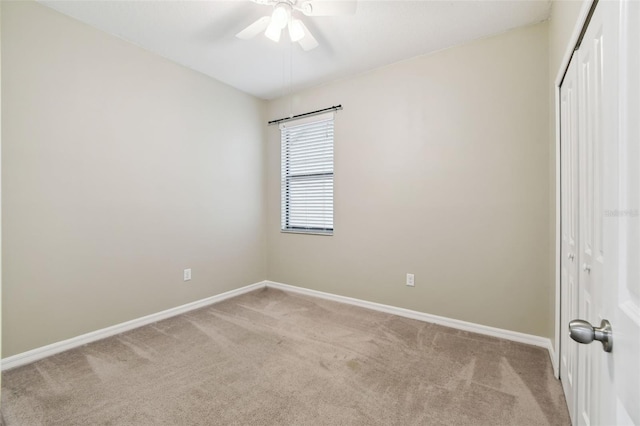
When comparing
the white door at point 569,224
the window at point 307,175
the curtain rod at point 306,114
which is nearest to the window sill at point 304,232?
the window at point 307,175

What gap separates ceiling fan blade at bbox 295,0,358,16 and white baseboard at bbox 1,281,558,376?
264 cm

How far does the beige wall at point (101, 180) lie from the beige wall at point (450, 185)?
138 cm

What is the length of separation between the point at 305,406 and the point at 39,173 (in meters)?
2.46

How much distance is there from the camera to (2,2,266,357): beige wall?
2.02m

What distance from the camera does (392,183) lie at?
9.72 ft

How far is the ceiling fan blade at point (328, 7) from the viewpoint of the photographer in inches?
70.5

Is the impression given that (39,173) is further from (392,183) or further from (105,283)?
(392,183)

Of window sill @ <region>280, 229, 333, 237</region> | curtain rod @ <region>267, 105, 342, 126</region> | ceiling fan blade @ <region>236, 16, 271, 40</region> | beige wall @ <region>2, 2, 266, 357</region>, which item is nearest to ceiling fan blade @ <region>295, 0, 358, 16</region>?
ceiling fan blade @ <region>236, 16, 271, 40</region>

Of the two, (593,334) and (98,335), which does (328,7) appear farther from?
(98,335)

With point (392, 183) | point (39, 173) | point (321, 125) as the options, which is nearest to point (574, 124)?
point (392, 183)

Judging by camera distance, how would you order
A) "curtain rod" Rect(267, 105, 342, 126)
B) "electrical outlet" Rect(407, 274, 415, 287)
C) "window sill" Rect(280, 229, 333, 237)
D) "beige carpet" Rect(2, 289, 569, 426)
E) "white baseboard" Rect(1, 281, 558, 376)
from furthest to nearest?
"window sill" Rect(280, 229, 333, 237)
"curtain rod" Rect(267, 105, 342, 126)
"electrical outlet" Rect(407, 274, 415, 287)
"white baseboard" Rect(1, 281, 558, 376)
"beige carpet" Rect(2, 289, 569, 426)

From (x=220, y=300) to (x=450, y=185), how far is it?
281cm

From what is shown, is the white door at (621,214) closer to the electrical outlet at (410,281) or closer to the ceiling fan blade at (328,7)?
the ceiling fan blade at (328,7)

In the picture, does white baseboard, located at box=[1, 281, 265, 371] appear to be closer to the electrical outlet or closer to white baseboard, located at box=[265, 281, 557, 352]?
white baseboard, located at box=[265, 281, 557, 352]
